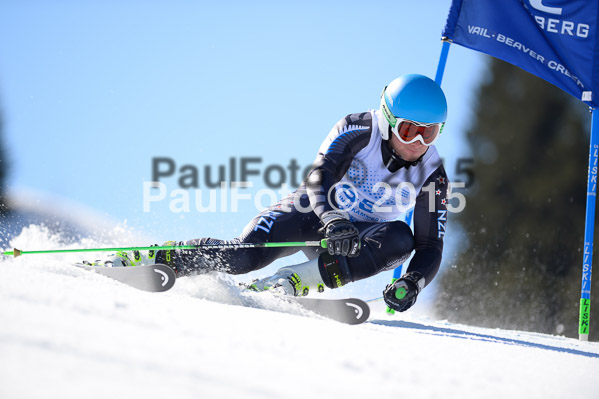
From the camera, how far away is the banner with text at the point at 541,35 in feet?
19.9

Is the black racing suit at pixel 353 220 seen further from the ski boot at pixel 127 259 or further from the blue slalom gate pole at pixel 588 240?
the blue slalom gate pole at pixel 588 240

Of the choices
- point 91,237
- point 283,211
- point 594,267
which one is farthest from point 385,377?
point 594,267

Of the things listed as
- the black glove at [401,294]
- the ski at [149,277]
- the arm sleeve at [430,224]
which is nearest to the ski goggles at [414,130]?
the arm sleeve at [430,224]

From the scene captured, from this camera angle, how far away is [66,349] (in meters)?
1.78

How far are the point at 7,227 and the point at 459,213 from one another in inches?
556

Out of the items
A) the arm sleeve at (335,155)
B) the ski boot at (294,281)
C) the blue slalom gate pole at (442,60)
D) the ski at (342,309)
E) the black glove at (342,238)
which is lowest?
the ski at (342,309)

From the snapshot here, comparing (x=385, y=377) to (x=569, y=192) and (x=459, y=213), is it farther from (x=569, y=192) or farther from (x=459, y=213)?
(x=569, y=192)

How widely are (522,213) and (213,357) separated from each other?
17111mm

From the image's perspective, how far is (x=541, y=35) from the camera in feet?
20.2

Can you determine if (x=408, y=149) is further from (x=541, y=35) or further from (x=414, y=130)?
(x=541, y=35)

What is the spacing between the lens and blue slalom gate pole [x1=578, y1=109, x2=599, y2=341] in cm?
547

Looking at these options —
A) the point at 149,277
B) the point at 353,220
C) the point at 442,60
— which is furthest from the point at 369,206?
the point at 442,60

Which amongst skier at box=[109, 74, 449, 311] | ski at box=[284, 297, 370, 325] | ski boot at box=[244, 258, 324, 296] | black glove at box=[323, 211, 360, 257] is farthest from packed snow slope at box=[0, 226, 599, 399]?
skier at box=[109, 74, 449, 311]

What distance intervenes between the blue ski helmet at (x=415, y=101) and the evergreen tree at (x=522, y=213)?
12771 mm
